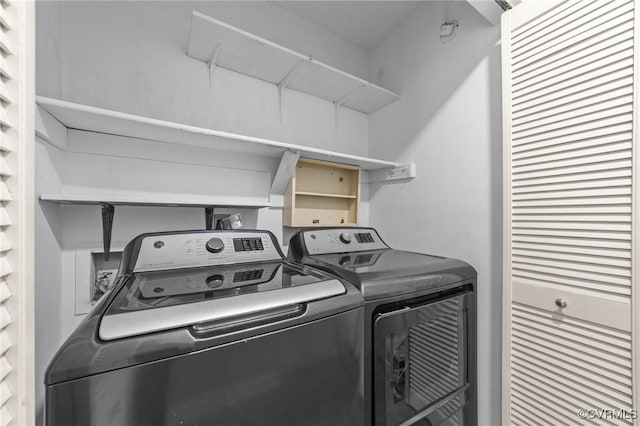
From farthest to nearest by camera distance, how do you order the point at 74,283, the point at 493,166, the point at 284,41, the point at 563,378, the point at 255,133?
the point at 284,41, the point at 255,133, the point at 493,166, the point at 74,283, the point at 563,378

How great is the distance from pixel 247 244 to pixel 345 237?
60 centimetres

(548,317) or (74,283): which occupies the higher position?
(74,283)

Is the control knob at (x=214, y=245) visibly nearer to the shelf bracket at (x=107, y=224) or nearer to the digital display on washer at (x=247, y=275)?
the digital display on washer at (x=247, y=275)

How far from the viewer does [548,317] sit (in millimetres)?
1073

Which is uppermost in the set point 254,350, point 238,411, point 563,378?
point 254,350

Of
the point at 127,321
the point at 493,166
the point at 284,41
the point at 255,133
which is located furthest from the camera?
the point at 284,41

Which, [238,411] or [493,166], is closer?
[238,411]

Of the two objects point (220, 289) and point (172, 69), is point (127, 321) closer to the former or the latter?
point (220, 289)

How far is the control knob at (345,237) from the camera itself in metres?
1.54

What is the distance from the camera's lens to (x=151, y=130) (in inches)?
46.1

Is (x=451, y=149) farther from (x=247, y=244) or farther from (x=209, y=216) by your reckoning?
(x=209, y=216)

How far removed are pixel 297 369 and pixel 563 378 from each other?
3.63 ft

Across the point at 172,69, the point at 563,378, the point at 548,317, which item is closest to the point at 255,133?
the point at 172,69

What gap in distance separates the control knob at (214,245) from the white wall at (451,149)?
1.29 meters
